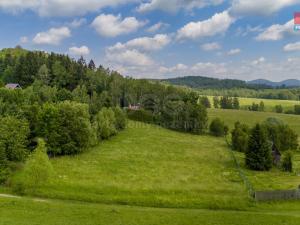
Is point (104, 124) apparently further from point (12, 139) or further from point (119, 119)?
point (12, 139)

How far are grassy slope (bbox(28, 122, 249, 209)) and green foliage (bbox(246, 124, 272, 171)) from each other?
3954 mm

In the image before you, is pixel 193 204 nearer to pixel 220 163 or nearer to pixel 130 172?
pixel 130 172

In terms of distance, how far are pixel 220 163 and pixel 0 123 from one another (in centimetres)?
4059

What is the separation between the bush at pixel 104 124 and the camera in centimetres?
7550

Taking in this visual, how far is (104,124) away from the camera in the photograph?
7706 cm

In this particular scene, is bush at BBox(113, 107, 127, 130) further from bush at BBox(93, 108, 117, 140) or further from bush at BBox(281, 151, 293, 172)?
bush at BBox(281, 151, 293, 172)

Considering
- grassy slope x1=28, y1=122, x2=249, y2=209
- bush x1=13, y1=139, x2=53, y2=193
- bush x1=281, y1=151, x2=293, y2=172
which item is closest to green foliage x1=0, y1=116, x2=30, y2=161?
grassy slope x1=28, y1=122, x2=249, y2=209

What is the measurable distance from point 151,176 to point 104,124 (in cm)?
3364

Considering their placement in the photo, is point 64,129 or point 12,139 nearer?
Answer: point 12,139

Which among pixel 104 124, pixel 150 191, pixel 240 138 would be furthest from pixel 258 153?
pixel 104 124

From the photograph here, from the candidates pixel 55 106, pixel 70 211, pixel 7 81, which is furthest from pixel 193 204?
pixel 7 81

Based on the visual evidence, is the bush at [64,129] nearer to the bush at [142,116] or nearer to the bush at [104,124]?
the bush at [104,124]

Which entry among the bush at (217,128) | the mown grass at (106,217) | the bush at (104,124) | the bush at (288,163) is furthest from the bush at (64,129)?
the bush at (217,128)

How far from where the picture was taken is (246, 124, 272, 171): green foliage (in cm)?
5569
